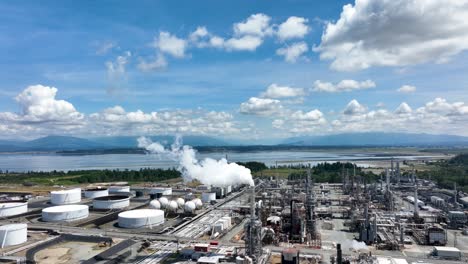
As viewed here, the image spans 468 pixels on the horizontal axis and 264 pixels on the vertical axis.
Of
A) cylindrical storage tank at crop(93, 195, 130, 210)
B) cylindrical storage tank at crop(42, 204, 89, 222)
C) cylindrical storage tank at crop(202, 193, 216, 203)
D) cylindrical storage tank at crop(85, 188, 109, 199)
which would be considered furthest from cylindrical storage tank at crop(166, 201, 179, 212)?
cylindrical storage tank at crop(85, 188, 109, 199)

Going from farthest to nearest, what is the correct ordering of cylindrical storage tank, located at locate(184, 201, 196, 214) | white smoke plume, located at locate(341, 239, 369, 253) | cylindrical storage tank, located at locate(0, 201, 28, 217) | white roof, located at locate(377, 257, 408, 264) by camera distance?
cylindrical storage tank, located at locate(184, 201, 196, 214), cylindrical storage tank, located at locate(0, 201, 28, 217), white smoke plume, located at locate(341, 239, 369, 253), white roof, located at locate(377, 257, 408, 264)

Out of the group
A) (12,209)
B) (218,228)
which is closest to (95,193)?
(12,209)

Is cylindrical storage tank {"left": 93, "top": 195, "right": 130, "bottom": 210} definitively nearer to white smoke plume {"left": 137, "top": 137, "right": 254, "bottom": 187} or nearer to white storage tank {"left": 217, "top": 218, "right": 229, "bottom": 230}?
white smoke plume {"left": 137, "top": 137, "right": 254, "bottom": 187}

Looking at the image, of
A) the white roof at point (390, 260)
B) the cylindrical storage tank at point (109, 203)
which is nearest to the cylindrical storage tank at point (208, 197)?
the cylindrical storage tank at point (109, 203)

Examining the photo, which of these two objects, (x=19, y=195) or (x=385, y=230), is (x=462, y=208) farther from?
(x=19, y=195)

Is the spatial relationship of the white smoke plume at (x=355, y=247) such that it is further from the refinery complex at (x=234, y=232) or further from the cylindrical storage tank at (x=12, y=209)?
the cylindrical storage tank at (x=12, y=209)
